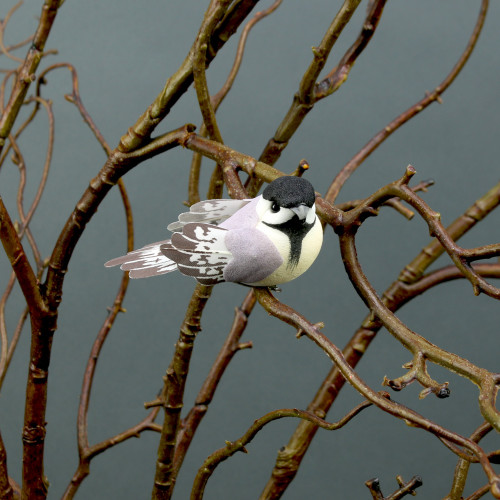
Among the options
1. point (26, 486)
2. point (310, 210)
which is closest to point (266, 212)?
point (310, 210)

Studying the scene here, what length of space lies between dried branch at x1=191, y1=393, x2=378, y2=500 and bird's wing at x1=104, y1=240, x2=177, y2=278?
130mm

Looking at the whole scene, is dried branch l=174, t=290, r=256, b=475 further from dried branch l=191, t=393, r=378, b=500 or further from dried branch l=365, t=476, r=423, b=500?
dried branch l=365, t=476, r=423, b=500

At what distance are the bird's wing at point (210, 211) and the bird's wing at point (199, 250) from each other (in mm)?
37

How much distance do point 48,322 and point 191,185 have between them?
24 centimetres

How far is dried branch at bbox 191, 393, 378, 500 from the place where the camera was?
1.36ft

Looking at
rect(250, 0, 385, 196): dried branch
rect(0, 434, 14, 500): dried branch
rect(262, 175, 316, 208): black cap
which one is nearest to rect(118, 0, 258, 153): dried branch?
rect(250, 0, 385, 196): dried branch

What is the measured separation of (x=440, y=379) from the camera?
Answer: 133 centimetres

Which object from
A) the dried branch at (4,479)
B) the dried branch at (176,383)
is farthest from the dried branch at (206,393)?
the dried branch at (4,479)

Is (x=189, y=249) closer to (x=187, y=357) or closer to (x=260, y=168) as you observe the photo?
(x=260, y=168)

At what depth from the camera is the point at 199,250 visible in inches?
19.1

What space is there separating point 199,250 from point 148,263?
0.06m

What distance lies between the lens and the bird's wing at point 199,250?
485mm

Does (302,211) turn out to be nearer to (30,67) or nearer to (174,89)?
(174,89)

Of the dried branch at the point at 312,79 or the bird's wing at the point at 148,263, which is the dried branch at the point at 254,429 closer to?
the bird's wing at the point at 148,263
